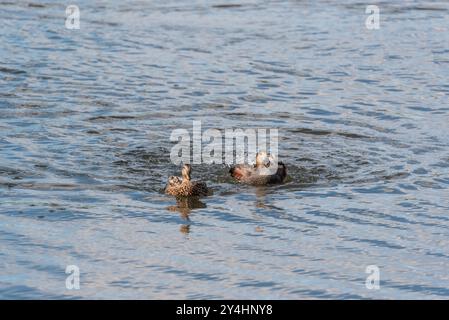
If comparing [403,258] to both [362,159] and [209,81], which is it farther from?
[209,81]

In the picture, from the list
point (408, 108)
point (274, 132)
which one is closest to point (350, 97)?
point (408, 108)

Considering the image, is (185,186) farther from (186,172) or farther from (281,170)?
(281,170)

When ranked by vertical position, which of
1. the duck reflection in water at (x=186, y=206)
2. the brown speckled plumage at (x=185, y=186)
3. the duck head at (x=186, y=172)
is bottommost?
the duck reflection in water at (x=186, y=206)

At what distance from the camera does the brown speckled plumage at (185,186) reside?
1418cm

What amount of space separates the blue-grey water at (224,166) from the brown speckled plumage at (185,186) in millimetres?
132

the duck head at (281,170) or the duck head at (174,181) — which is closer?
the duck head at (174,181)

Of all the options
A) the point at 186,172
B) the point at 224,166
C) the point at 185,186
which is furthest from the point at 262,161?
the point at 185,186

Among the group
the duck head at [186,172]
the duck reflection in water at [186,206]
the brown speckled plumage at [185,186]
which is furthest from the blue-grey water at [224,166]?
the duck head at [186,172]

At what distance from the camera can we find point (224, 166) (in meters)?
16.0

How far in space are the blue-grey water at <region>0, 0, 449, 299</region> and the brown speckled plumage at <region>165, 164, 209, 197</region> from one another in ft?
0.43

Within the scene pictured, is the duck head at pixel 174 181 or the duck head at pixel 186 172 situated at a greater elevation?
the duck head at pixel 186 172

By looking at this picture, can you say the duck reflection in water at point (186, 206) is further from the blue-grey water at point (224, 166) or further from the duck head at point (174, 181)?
the duck head at point (174, 181)

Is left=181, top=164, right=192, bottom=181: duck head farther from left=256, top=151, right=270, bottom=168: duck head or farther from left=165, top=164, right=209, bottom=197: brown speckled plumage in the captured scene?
left=256, top=151, right=270, bottom=168: duck head

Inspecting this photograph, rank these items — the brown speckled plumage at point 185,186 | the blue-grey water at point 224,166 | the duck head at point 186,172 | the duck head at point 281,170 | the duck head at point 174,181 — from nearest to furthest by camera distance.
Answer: the blue-grey water at point 224,166
the brown speckled plumage at point 185,186
the duck head at point 174,181
the duck head at point 186,172
the duck head at point 281,170
